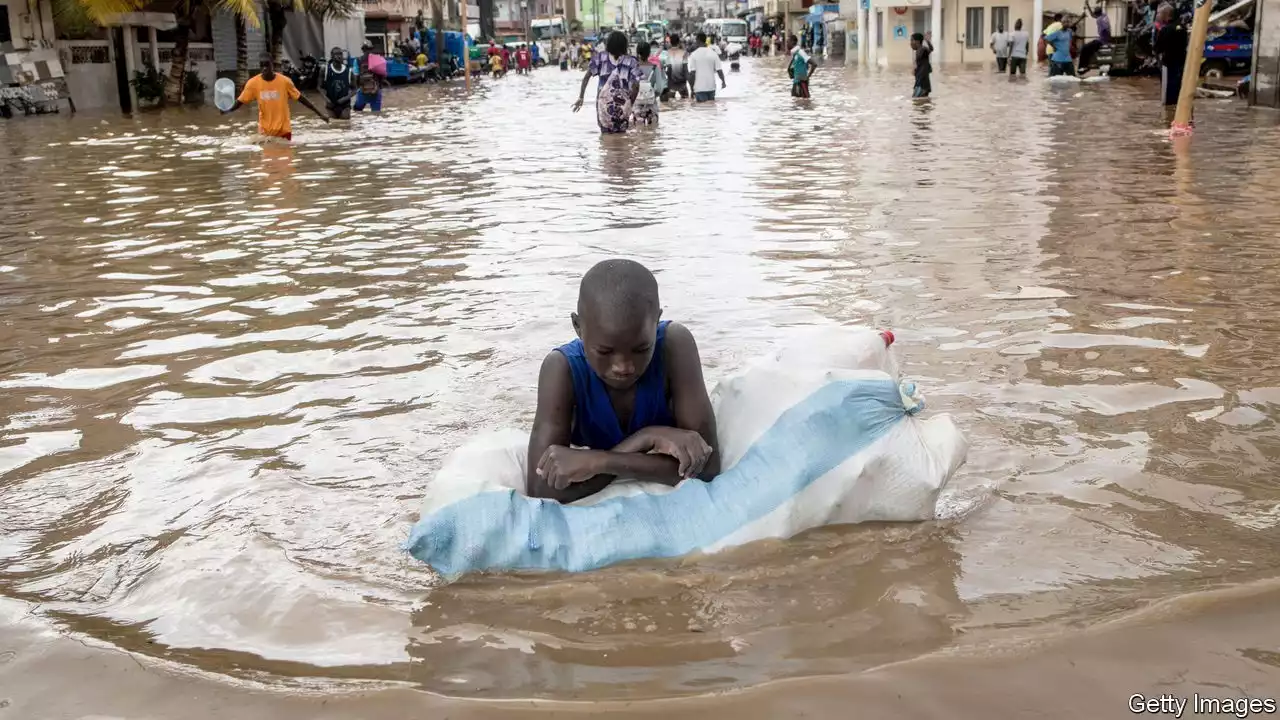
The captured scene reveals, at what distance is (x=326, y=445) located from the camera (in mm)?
4254

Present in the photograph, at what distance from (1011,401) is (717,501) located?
1.65 meters

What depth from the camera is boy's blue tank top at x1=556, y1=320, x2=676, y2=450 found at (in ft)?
11.0

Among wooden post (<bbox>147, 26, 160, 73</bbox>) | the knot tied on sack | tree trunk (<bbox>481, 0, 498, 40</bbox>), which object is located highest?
tree trunk (<bbox>481, 0, 498, 40</bbox>)

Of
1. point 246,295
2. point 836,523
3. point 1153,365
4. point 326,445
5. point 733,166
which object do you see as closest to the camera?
point 836,523

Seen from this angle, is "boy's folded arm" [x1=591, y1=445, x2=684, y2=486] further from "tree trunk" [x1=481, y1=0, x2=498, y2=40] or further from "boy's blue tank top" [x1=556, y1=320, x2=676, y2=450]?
"tree trunk" [x1=481, y1=0, x2=498, y2=40]

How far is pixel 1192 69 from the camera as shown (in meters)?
13.2

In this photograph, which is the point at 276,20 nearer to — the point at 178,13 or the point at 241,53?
the point at 241,53

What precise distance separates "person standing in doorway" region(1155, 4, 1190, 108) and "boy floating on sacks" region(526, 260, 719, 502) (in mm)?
14161

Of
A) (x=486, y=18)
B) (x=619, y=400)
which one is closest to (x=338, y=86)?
(x=619, y=400)

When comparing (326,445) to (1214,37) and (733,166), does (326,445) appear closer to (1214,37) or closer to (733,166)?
(733,166)

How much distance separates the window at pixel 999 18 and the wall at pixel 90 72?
32232mm

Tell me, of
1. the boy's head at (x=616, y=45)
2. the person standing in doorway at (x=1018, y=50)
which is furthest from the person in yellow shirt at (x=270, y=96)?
the person standing in doorway at (x=1018, y=50)

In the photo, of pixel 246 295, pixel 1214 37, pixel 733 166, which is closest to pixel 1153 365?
pixel 246 295

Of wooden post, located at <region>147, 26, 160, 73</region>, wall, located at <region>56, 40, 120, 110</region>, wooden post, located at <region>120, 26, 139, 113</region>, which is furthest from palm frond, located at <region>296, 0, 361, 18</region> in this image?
wall, located at <region>56, 40, 120, 110</region>
